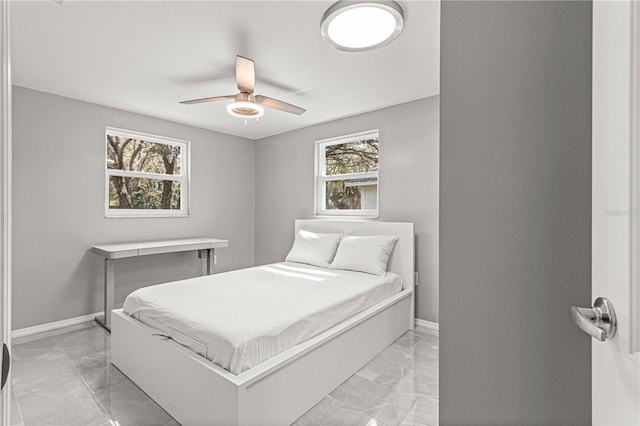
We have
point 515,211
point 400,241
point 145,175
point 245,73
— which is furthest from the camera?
point 145,175

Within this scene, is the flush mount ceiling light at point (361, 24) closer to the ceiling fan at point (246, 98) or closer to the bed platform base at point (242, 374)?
the ceiling fan at point (246, 98)

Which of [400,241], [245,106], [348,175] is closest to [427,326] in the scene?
[400,241]

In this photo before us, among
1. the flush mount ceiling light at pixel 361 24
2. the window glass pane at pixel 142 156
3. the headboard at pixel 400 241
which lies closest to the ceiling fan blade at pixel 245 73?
the flush mount ceiling light at pixel 361 24

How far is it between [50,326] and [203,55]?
125 inches

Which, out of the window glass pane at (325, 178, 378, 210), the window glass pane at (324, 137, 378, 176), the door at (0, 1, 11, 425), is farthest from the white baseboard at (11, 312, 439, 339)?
the door at (0, 1, 11, 425)

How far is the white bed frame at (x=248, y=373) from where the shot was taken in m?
1.62


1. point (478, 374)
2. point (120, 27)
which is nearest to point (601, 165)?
point (478, 374)

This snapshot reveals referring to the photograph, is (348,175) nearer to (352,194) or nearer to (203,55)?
(352,194)

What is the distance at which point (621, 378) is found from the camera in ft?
1.61

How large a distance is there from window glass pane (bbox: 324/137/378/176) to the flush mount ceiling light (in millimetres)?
1943

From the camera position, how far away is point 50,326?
3.29 metres

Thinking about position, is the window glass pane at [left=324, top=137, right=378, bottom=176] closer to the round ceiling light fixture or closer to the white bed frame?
the round ceiling light fixture

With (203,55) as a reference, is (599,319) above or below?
below

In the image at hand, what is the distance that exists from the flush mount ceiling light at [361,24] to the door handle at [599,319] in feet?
5.78
